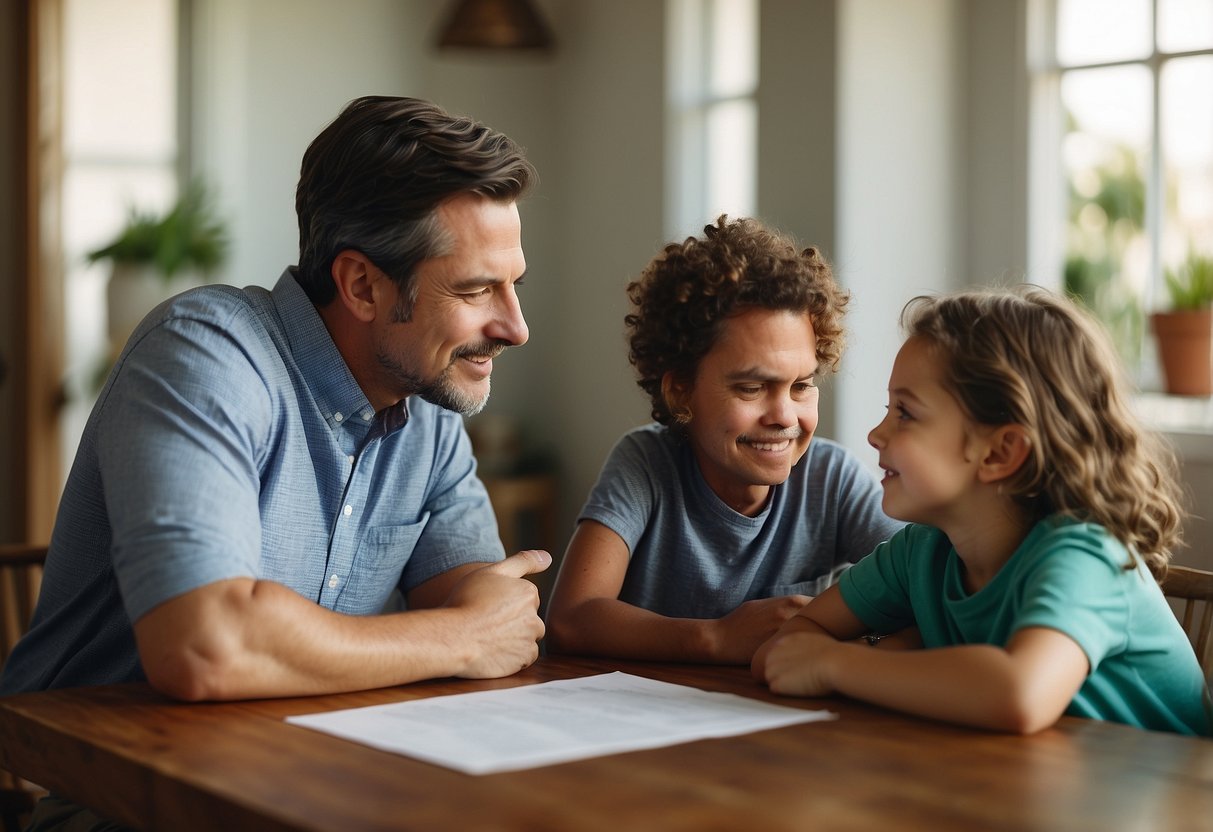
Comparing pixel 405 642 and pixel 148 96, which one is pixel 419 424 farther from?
pixel 148 96

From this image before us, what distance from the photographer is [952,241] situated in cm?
332

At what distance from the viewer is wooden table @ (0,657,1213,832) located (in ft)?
3.19

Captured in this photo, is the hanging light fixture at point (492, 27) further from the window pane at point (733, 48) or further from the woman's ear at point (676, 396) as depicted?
the woman's ear at point (676, 396)

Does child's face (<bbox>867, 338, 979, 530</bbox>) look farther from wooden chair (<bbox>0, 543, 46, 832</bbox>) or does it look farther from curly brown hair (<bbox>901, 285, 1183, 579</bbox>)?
wooden chair (<bbox>0, 543, 46, 832</bbox>)

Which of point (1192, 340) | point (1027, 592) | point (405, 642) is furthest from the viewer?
point (1192, 340)

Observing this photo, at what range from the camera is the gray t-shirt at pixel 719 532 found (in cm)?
192

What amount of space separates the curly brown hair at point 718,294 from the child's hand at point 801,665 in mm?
574

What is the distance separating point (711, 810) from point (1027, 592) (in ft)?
1.53

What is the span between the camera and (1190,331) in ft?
9.46

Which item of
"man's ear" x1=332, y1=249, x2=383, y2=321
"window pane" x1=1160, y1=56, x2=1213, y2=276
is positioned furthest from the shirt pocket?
"window pane" x1=1160, y1=56, x2=1213, y2=276

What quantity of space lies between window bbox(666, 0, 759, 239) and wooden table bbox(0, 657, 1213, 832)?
8.87ft

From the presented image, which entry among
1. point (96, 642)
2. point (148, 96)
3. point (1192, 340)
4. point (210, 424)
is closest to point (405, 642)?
point (210, 424)

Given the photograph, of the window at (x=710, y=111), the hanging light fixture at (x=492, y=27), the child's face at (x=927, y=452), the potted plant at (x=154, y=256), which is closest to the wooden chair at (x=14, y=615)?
the child's face at (x=927, y=452)

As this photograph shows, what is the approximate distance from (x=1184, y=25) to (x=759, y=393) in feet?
5.65
